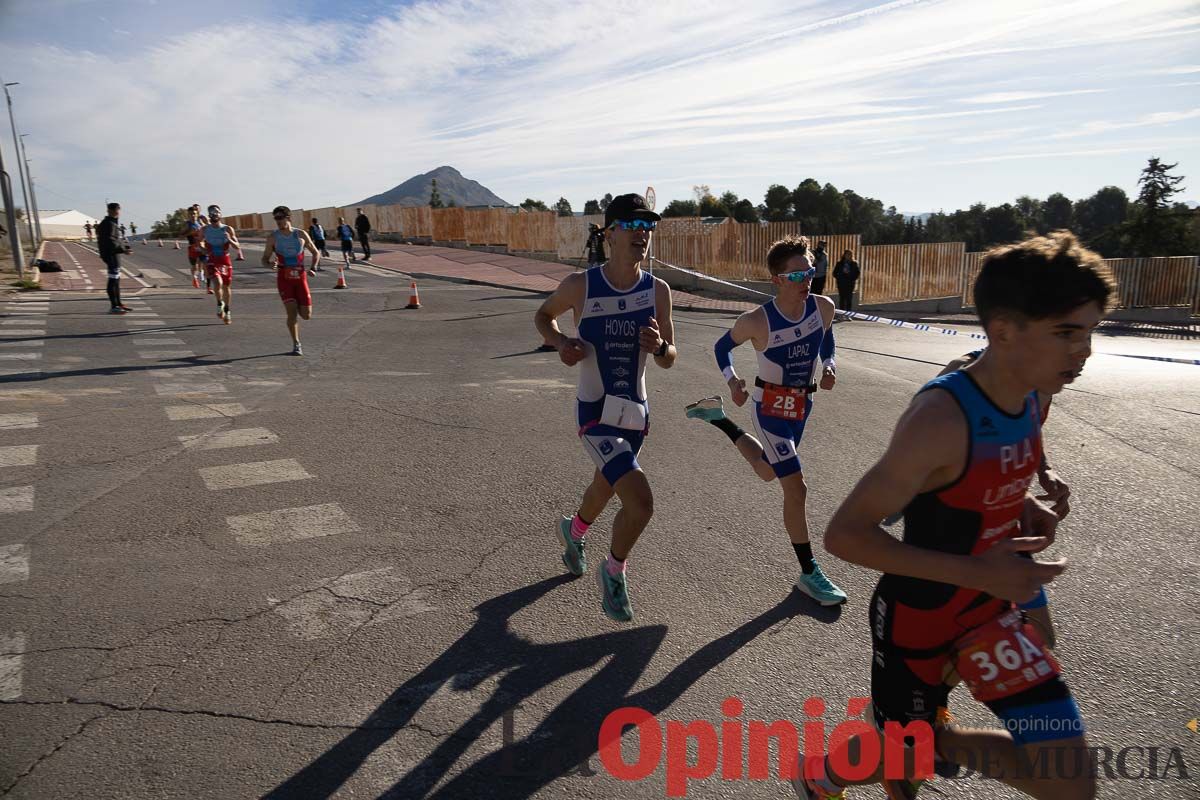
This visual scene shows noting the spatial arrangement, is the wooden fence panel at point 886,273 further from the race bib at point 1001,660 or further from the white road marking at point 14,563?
the race bib at point 1001,660

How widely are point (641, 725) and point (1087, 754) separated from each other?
1.70 meters

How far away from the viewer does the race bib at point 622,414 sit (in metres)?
3.87

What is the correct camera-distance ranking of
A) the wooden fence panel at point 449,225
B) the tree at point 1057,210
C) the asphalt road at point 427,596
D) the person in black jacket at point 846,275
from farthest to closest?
the tree at point 1057,210 → the wooden fence panel at point 449,225 → the person in black jacket at point 846,275 → the asphalt road at point 427,596

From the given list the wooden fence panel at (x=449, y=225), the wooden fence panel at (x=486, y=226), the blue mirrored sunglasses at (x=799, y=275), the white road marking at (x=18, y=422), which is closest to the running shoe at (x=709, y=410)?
the blue mirrored sunglasses at (x=799, y=275)

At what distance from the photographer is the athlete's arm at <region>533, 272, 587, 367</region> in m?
3.84

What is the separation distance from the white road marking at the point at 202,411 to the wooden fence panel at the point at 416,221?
33.4 meters

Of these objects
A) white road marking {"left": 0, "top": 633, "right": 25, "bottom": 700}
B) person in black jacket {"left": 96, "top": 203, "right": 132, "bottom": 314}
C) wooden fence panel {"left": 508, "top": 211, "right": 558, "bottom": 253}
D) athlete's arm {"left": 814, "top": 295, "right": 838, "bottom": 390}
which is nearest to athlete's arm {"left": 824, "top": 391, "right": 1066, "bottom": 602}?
athlete's arm {"left": 814, "top": 295, "right": 838, "bottom": 390}

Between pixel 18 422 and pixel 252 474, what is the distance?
305 centimetres

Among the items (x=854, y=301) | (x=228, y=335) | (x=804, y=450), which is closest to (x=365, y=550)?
(x=804, y=450)

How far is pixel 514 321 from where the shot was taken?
15.7 metres

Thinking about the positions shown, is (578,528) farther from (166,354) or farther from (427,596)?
(166,354)

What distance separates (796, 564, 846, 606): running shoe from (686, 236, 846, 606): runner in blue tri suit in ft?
0.13

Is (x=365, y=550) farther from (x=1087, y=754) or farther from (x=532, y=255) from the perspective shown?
(x=532, y=255)

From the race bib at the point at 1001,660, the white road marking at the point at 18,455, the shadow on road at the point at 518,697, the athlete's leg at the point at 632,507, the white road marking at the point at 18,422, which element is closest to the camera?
the race bib at the point at 1001,660
